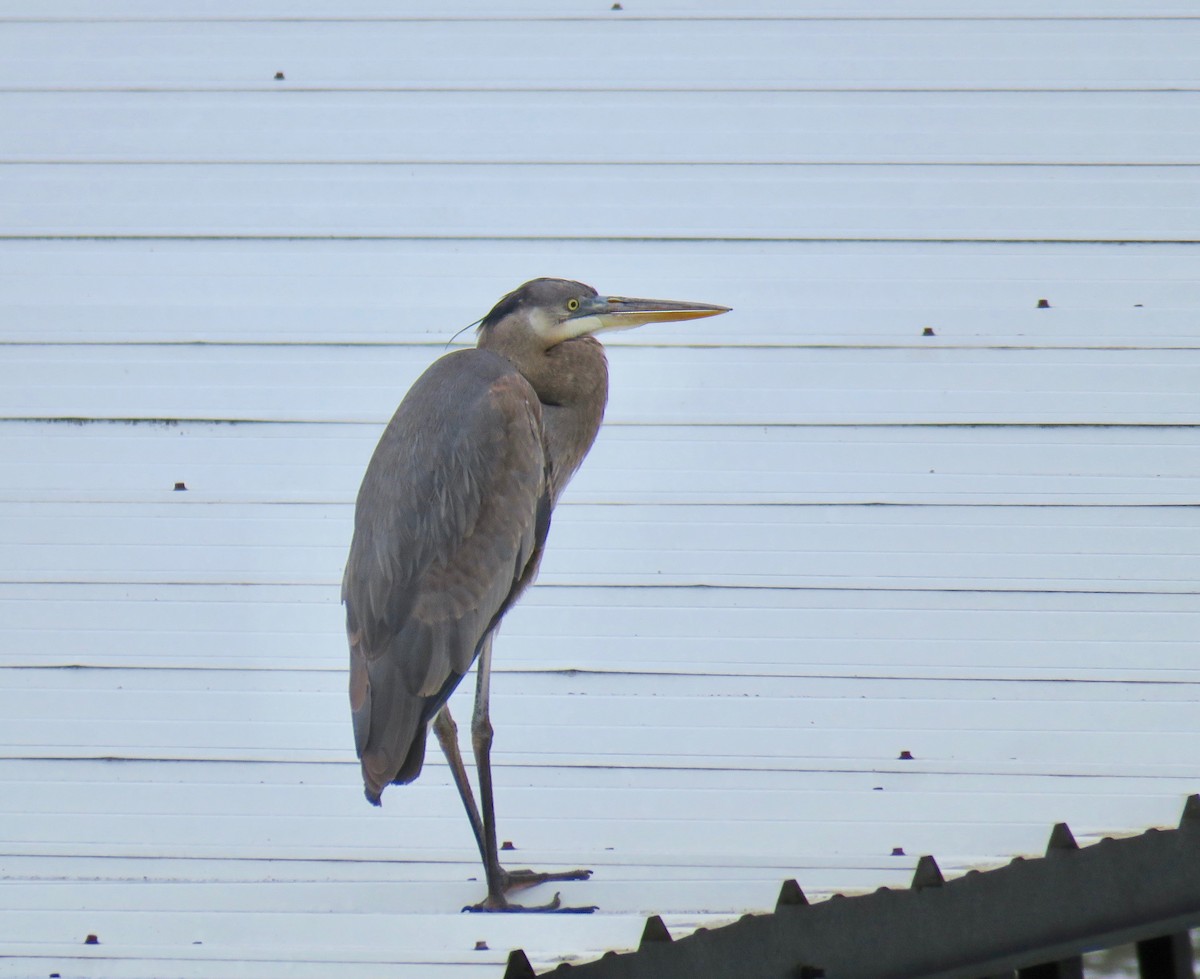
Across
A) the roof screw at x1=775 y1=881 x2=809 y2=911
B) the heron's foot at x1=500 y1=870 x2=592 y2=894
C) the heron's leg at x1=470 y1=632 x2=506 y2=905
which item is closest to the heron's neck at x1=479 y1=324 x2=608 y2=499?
the heron's leg at x1=470 y1=632 x2=506 y2=905

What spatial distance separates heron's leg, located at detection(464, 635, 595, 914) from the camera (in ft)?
7.61

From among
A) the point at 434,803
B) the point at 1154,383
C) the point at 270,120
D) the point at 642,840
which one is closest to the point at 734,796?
the point at 642,840

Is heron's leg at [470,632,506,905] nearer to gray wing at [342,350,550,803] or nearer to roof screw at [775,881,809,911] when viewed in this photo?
gray wing at [342,350,550,803]

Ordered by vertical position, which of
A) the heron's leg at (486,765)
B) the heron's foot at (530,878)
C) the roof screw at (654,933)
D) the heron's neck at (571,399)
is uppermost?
the heron's neck at (571,399)

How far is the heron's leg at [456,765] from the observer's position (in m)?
2.49

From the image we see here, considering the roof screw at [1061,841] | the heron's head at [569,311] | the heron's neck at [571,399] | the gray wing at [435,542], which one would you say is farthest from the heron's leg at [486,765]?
the roof screw at [1061,841]

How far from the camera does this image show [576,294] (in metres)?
2.96

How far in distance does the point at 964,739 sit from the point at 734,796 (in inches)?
17.9

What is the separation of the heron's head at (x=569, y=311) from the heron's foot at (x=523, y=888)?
115 cm

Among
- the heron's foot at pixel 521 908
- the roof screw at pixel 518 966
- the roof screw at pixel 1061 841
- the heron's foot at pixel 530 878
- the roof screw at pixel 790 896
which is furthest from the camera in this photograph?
the heron's foot at pixel 530 878

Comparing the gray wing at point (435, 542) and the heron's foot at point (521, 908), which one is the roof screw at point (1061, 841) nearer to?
the heron's foot at point (521, 908)

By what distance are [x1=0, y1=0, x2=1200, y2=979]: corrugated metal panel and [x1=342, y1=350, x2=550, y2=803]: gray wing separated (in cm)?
28

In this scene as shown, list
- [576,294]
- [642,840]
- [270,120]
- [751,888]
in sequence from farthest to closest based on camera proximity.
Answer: [270,120] → [576,294] → [642,840] → [751,888]

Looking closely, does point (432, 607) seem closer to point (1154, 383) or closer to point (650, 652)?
point (650, 652)
